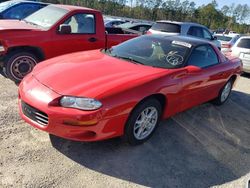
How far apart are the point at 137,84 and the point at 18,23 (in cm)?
397

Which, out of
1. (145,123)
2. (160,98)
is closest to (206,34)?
(160,98)

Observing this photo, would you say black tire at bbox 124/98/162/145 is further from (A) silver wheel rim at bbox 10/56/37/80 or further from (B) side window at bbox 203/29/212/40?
(B) side window at bbox 203/29/212/40

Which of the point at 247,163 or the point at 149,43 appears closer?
the point at 247,163

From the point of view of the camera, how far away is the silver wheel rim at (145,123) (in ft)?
12.5

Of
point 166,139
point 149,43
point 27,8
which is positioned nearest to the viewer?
point 166,139

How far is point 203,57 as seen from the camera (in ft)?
16.4

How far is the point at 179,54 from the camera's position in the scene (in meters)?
4.56

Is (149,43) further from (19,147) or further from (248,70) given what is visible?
(248,70)

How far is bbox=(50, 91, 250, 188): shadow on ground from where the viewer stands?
11.0 feet

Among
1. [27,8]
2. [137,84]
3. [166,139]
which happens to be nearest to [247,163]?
Answer: [166,139]

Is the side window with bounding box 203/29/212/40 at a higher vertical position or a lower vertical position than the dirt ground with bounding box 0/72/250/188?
higher

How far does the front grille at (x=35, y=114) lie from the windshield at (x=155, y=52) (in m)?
1.62

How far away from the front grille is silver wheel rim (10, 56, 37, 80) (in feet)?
7.69

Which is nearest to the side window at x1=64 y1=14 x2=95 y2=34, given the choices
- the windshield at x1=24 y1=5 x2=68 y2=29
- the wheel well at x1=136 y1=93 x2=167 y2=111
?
the windshield at x1=24 y1=5 x2=68 y2=29
